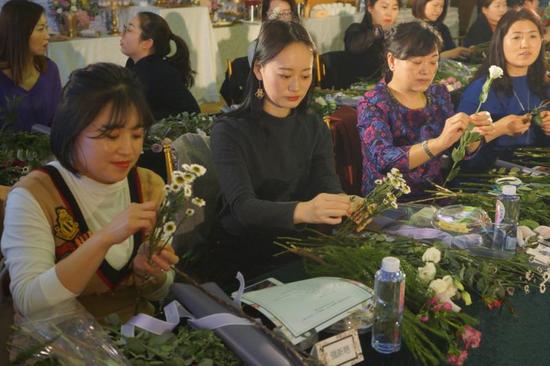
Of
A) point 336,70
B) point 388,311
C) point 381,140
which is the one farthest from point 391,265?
point 336,70

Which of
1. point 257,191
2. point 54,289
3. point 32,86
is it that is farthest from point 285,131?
point 32,86

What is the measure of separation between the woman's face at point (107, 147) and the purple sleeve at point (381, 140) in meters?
1.04

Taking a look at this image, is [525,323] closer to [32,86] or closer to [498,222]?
[498,222]

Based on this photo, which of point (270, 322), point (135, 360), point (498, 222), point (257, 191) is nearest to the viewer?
point (135, 360)

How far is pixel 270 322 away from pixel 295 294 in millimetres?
90

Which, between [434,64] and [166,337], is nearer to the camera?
[166,337]

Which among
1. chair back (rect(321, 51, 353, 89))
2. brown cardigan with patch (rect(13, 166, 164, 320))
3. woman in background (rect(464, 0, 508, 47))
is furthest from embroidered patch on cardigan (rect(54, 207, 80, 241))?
chair back (rect(321, 51, 353, 89))

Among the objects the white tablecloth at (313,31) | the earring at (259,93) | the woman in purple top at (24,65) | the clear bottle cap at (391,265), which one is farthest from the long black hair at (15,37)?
the white tablecloth at (313,31)

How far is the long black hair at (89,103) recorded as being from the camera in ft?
4.08

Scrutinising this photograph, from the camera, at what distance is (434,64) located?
2.19m

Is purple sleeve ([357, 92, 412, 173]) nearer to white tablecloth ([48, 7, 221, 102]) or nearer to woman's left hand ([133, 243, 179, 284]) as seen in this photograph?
woman's left hand ([133, 243, 179, 284])

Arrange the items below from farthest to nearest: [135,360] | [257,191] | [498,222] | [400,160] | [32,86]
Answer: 1. [32,86]
2. [400,160]
3. [257,191]
4. [498,222]
5. [135,360]

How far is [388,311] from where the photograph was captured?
3.76 ft

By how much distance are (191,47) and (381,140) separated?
3.51 meters
